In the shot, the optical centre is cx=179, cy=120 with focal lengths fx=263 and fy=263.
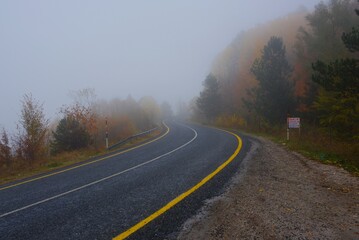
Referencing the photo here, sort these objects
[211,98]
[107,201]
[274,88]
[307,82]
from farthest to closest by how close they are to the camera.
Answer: [211,98]
[307,82]
[274,88]
[107,201]

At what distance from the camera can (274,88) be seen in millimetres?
23344

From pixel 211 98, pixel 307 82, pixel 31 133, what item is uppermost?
pixel 307 82

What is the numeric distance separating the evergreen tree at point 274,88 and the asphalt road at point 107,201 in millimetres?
15351

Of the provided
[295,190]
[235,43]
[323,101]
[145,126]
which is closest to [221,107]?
[145,126]

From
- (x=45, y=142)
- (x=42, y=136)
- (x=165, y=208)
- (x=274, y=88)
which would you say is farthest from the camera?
(x=274, y=88)

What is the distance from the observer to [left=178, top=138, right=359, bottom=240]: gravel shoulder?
4.12 metres

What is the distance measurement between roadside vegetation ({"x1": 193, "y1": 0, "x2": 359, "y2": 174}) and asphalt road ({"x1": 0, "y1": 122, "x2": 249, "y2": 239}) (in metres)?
5.02

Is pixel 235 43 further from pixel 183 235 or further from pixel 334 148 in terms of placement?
pixel 183 235

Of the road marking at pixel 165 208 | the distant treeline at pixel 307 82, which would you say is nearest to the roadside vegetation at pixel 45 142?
the road marking at pixel 165 208

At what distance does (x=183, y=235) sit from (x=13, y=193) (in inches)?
237

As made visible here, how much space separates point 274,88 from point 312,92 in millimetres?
3410

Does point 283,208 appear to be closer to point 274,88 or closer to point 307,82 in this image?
point 274,88

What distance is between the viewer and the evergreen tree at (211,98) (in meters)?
45.0

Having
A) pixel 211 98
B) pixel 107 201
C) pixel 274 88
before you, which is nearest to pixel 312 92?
pixel 274 88
